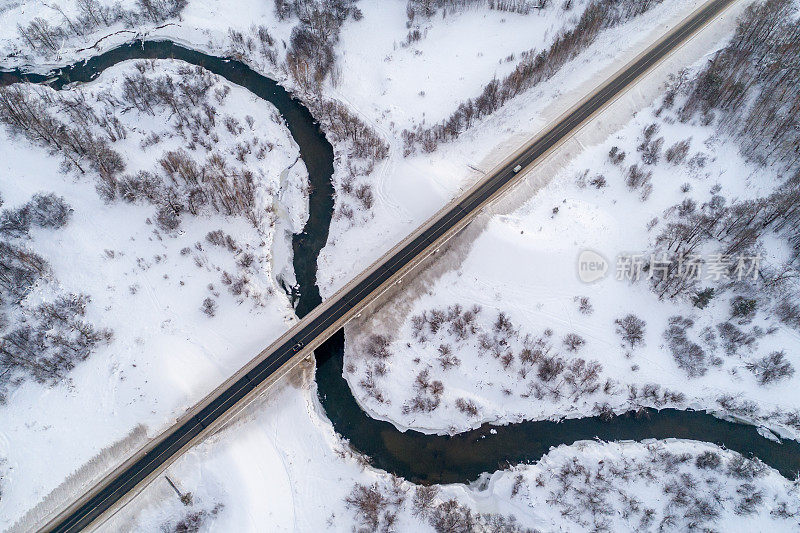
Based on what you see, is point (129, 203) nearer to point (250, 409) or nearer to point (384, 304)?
point (250, 409)

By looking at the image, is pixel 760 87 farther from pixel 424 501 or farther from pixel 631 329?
pixel 424 501

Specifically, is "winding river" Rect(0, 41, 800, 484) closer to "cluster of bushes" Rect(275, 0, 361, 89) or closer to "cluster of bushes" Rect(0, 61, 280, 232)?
"cluster of bushes" Rect(0, 61, 280, 232)

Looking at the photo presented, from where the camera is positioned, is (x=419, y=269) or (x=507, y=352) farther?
(x=419, y=269)

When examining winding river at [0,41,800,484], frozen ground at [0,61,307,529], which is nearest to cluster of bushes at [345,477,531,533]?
winding river at [0,41,800,484]

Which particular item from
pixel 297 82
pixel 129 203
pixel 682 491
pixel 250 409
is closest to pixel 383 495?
pixel 250 409

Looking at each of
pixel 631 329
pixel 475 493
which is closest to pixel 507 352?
pixel 631 329
